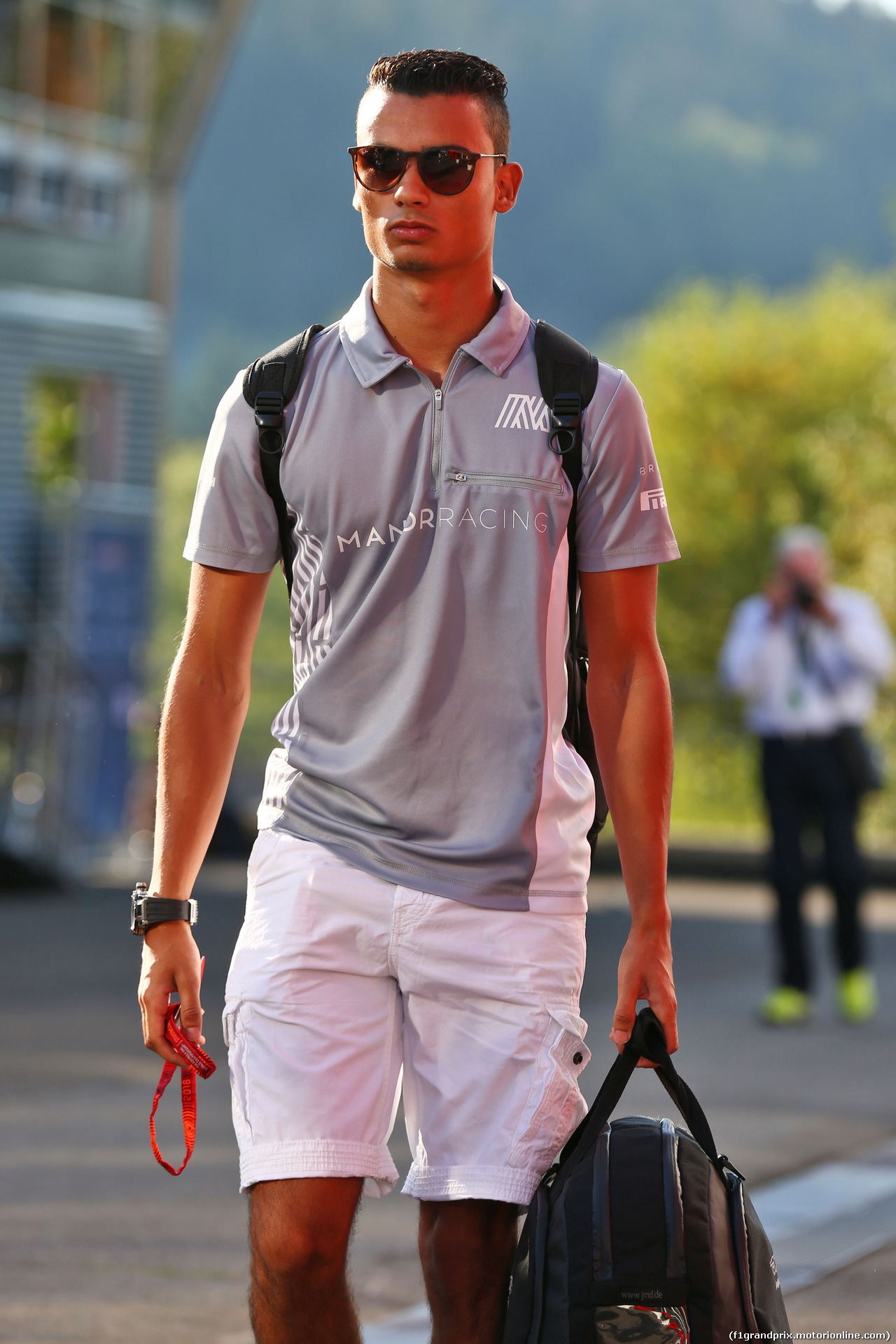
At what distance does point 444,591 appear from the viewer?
2.99m

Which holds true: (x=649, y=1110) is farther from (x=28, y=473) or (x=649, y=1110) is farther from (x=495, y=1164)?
(x=28, y=473)

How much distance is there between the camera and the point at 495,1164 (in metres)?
2.96

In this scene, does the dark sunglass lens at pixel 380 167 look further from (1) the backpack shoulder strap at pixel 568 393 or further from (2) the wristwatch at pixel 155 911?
(2) the wristwatch at pixel 155 911

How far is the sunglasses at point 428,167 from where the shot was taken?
304 centimetres

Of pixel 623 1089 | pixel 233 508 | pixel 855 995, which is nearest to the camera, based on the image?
pixel 623 1089

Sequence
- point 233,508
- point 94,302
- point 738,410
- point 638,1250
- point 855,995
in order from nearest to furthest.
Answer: point 638,1250, point 233,508, point 855,995, point 94,302, point 738,410

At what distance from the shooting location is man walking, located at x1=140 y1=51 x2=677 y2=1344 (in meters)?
2.97

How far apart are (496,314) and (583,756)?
693 millimetres

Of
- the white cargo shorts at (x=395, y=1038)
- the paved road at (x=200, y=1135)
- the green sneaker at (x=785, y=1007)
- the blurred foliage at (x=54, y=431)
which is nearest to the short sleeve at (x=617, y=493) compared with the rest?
the white cargo shorts at (x=395, y=1038)

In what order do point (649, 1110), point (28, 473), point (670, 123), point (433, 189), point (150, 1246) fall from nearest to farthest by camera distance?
point (433, 189) → point (150, 1246) → point (649, 1110) → point (28, 473) → point (670, 123)

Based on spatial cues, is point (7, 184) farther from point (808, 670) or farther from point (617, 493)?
point (617, 493)

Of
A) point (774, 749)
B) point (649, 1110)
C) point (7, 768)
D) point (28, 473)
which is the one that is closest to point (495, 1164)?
point (649, 1110)

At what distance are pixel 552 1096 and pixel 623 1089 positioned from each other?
124 millimetres

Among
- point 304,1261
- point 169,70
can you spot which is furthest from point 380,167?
point 169,70
